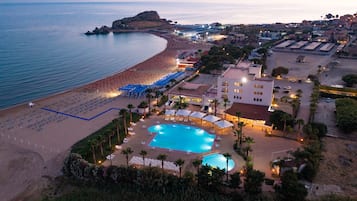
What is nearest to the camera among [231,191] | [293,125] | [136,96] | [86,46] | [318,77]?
[231,191]

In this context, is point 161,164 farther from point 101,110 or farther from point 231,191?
point 101,110

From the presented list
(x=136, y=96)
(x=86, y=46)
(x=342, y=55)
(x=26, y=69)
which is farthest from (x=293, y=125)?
(x=86, y=46)

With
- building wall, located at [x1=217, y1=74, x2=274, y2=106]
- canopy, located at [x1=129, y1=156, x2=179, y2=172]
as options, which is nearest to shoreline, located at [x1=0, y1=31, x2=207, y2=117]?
building wall, located at [x1=217, y1=74, x2=274, y2=106]

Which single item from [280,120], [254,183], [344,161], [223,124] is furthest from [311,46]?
[254,183]

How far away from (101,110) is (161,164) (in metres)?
20.0

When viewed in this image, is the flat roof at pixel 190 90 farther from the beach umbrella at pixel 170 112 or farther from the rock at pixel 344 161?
the rock at pixel 344 161

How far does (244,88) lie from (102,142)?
21017 millimetres

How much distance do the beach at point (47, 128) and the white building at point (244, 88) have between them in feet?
49.4

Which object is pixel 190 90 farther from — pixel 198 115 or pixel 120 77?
pixel 120 77

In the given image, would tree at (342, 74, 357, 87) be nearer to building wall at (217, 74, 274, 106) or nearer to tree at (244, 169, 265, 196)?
building wall at (217, 74, 274, 106)

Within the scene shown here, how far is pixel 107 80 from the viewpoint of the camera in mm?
62938

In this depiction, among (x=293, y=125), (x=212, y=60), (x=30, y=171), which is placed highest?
(x=212, y=60)

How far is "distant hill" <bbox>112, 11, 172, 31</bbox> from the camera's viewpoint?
159 meters

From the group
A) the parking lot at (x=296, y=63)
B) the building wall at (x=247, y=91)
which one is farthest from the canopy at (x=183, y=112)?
the parking lot at (x=296, y=63)
